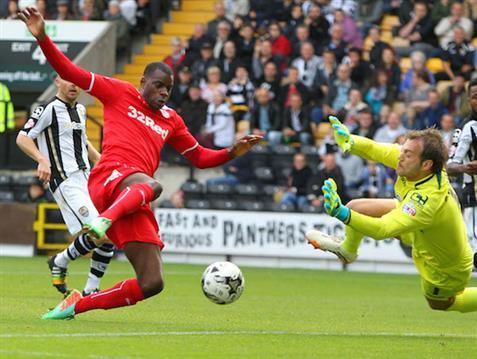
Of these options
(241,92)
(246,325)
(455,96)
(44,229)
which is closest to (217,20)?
(241,92)

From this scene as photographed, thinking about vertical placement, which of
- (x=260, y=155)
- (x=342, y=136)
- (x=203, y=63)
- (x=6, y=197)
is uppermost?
(x=342, y=136)

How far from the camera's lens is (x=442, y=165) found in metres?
10.1

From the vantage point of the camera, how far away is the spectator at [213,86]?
25355 mm

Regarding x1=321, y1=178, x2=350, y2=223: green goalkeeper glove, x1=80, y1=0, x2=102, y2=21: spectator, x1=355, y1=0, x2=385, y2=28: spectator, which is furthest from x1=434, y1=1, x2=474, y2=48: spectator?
x1=321, y1=178, x2=350, y2=223: green goalkeeper glove

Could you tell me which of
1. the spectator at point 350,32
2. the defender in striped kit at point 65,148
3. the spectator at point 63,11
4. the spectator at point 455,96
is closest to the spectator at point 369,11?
the spectator at point 350,32

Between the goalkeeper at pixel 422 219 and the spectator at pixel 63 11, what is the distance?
728 inches

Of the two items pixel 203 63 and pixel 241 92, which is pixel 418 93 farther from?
pixel 203 63

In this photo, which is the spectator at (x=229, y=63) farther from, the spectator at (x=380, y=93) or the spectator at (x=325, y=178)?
the spectator at (x=325, y=178)

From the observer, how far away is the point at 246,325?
37.8ft

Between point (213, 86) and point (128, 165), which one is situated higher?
point (128, 165)

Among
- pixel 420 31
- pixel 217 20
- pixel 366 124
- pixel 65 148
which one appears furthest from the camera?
pixel 217 20

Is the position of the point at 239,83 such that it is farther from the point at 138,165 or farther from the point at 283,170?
the point at 138,165

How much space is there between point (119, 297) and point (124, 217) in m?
0.67

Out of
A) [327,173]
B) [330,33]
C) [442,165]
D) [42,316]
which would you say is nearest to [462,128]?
[442,165]
